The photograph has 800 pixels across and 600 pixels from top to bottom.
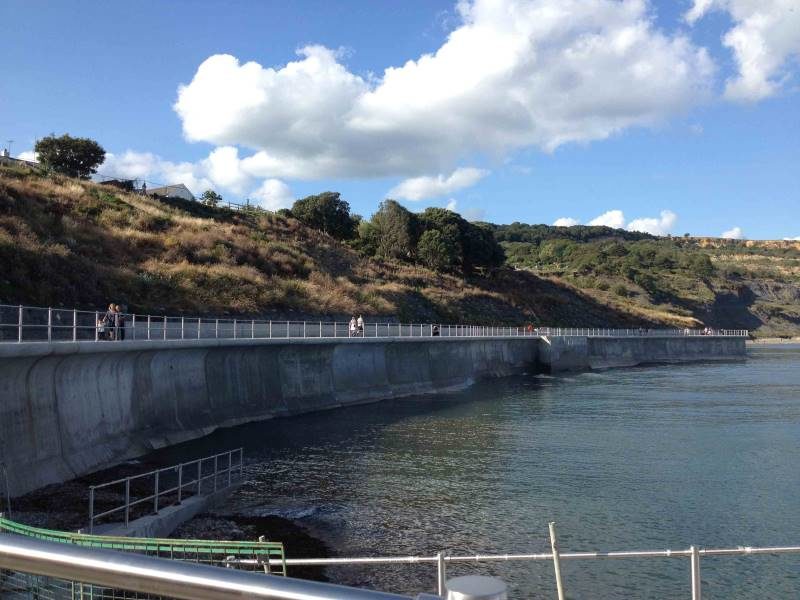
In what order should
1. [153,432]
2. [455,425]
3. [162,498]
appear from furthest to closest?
[455,425] < [153,432] < [162,498]

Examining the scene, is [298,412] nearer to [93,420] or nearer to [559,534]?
[93,420]

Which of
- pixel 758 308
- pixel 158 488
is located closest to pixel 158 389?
pixel 158 488

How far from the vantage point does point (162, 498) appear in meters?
16.3

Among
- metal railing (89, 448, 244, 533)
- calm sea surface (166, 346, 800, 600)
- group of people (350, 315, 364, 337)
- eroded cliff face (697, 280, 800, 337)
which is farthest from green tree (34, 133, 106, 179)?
eroded cliff face (697, 280, 800, 337)

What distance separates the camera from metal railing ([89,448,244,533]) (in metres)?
13.8

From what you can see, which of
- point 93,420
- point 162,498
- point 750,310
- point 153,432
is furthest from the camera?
point 750,310

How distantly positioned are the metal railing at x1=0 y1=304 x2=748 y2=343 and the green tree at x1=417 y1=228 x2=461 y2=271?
29386 mm

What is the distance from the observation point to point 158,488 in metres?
16.1

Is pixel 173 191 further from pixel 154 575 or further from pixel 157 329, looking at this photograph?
pixel 154 575

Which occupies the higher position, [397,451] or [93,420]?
[93,420]

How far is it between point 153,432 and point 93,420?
12.5 ft

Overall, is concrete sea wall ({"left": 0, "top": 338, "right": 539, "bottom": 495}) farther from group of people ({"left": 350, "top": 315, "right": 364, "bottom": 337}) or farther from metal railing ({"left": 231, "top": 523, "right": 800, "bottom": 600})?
metal railing ({"left": 231, "top": 523, "right": 800, "bottom": 600})

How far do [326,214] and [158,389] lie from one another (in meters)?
74.8

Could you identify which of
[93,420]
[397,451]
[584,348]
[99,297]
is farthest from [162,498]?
[584,348]
